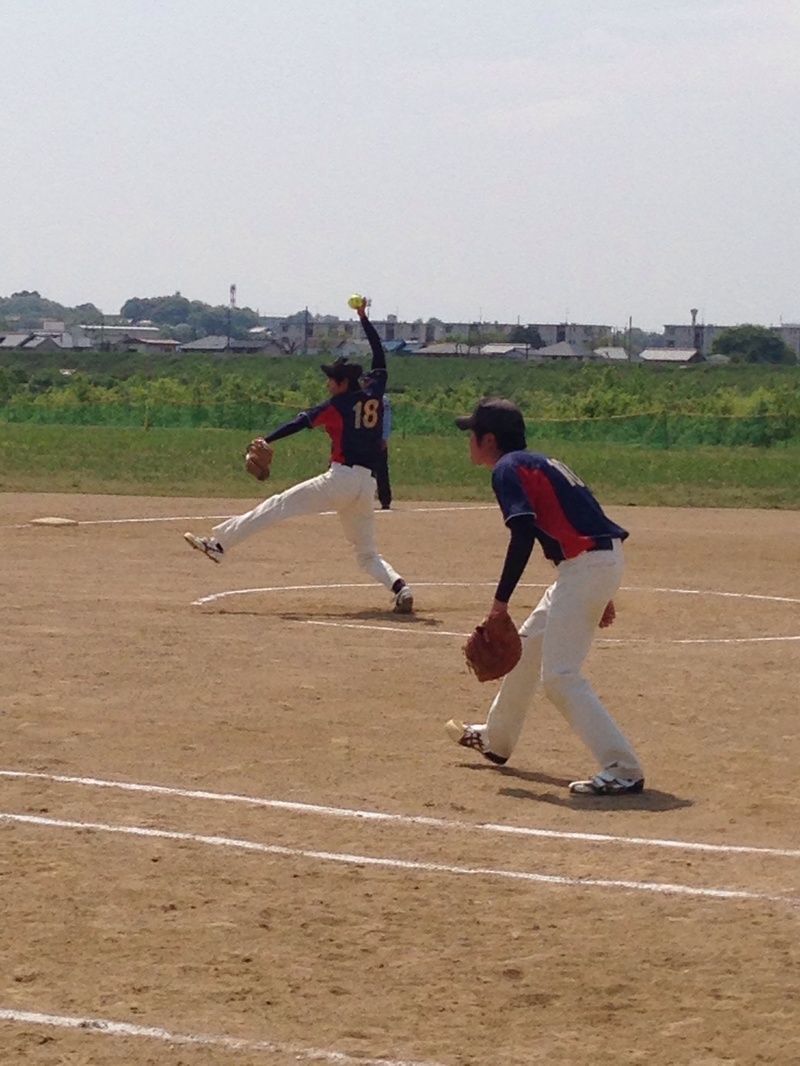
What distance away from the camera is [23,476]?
3083 centimetres

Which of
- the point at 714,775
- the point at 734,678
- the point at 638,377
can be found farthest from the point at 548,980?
the point at 638,377

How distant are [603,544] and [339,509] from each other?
6618 mm

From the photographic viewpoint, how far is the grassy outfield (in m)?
29.2

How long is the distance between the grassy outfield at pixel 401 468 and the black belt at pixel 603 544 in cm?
1904

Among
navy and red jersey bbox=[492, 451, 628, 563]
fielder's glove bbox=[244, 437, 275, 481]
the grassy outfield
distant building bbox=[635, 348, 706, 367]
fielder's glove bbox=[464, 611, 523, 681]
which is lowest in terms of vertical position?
the grassy outfield

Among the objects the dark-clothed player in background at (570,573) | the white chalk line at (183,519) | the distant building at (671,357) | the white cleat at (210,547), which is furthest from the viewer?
the distant building at (671,357)

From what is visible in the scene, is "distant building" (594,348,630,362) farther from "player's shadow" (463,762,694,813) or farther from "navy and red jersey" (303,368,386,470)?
"player's shadow" (463,762,694,813)

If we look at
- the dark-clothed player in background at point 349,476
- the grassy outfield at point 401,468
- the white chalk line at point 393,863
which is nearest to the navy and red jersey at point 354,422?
the dark-clothed player in background at point 349,476

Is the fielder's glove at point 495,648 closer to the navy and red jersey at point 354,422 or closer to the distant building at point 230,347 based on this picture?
the navy and red jersey at point 354,422

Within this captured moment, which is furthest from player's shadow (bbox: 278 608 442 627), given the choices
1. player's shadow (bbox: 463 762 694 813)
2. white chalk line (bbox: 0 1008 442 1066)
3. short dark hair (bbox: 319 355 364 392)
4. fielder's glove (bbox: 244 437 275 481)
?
white chalk line (bbox: 0 1008 442 1066)

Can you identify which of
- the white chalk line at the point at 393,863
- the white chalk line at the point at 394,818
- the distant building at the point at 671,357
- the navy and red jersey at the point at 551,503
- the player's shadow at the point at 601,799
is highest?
the distant building at the point at 671,357

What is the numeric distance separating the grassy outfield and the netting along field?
13.9 m

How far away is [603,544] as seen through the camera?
29.7ft

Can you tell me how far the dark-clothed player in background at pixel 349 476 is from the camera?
15289 millimetres
